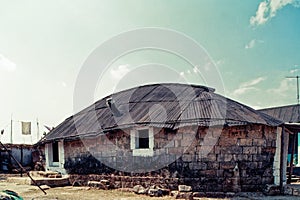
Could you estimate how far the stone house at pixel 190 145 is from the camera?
11.3m

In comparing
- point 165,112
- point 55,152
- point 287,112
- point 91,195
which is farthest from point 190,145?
point 287,112

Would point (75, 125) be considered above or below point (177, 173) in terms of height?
above

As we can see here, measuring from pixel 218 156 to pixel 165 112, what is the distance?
2.68 m

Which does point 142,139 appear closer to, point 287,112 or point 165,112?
point 165,112

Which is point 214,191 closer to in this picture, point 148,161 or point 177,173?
point 177,173

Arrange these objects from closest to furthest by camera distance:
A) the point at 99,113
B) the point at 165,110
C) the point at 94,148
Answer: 1. the point at 165,110
2. the point at 94,148
3. the point at 99,113

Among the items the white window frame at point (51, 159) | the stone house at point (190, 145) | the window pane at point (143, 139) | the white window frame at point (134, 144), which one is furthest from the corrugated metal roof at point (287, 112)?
the white window frame at point (51, 159)

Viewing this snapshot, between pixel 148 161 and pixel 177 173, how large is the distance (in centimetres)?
125

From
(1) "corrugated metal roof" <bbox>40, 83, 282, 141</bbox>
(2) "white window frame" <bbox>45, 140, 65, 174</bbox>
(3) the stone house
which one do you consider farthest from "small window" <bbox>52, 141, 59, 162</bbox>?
(3) the stone house

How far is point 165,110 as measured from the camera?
41.6 feet

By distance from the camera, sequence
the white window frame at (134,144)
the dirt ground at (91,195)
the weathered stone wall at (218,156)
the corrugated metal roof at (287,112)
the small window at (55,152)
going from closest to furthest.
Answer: the dirt ground at (91,195) → the weathered stone wall at (218,156) → the white window frame at (134,144) → the small window at (55,152) → the corrugated metal roof at (287,112)

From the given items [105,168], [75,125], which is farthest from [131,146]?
[75,125]

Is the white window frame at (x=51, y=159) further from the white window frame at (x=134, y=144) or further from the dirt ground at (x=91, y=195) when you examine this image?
the white window frame at (x=134, y=144)

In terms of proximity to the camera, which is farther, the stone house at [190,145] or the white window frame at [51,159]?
the white window frame at [51,159]
